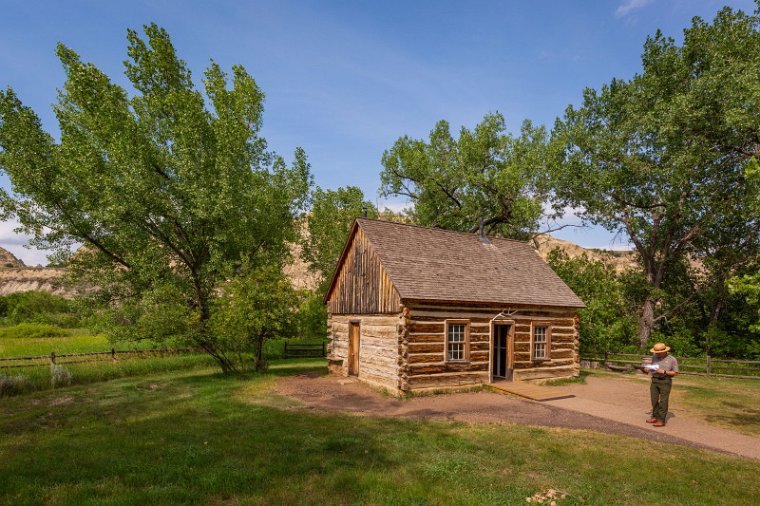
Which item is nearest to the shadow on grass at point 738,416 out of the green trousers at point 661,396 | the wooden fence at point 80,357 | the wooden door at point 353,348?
the green trousers at point 661,396

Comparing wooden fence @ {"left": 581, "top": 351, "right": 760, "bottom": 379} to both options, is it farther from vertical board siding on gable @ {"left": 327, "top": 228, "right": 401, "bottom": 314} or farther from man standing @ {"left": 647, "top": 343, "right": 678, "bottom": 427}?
vertical board siding on gable @ {"left": 327, "top": 228, "right": 401, "bottom": 314}

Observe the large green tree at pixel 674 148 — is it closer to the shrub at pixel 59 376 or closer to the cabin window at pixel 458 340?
the cabin window at pixel 458 340

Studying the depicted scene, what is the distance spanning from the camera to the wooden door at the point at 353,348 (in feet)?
60.8

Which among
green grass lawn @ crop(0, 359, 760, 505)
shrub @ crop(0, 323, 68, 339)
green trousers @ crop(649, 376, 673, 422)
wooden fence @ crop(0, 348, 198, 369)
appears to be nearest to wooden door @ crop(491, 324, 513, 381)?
green trousers @ crop(649, 376, 673, 422)

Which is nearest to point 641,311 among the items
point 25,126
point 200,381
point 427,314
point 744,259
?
point 744,259

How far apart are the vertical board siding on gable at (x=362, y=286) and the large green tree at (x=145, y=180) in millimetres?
6255

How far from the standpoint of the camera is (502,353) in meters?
20.4

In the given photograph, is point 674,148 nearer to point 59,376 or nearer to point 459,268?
point 459,268

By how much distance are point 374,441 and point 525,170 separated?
28.5 m

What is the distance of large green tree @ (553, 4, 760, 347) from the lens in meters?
23.6

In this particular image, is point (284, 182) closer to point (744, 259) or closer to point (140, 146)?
point (140, 146)

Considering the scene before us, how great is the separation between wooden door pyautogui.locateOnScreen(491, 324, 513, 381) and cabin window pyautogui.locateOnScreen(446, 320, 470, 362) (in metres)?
1.54

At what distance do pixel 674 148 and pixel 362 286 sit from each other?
74.0 feet

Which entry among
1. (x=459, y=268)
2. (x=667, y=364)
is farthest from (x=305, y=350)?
(x=667, y=364)
